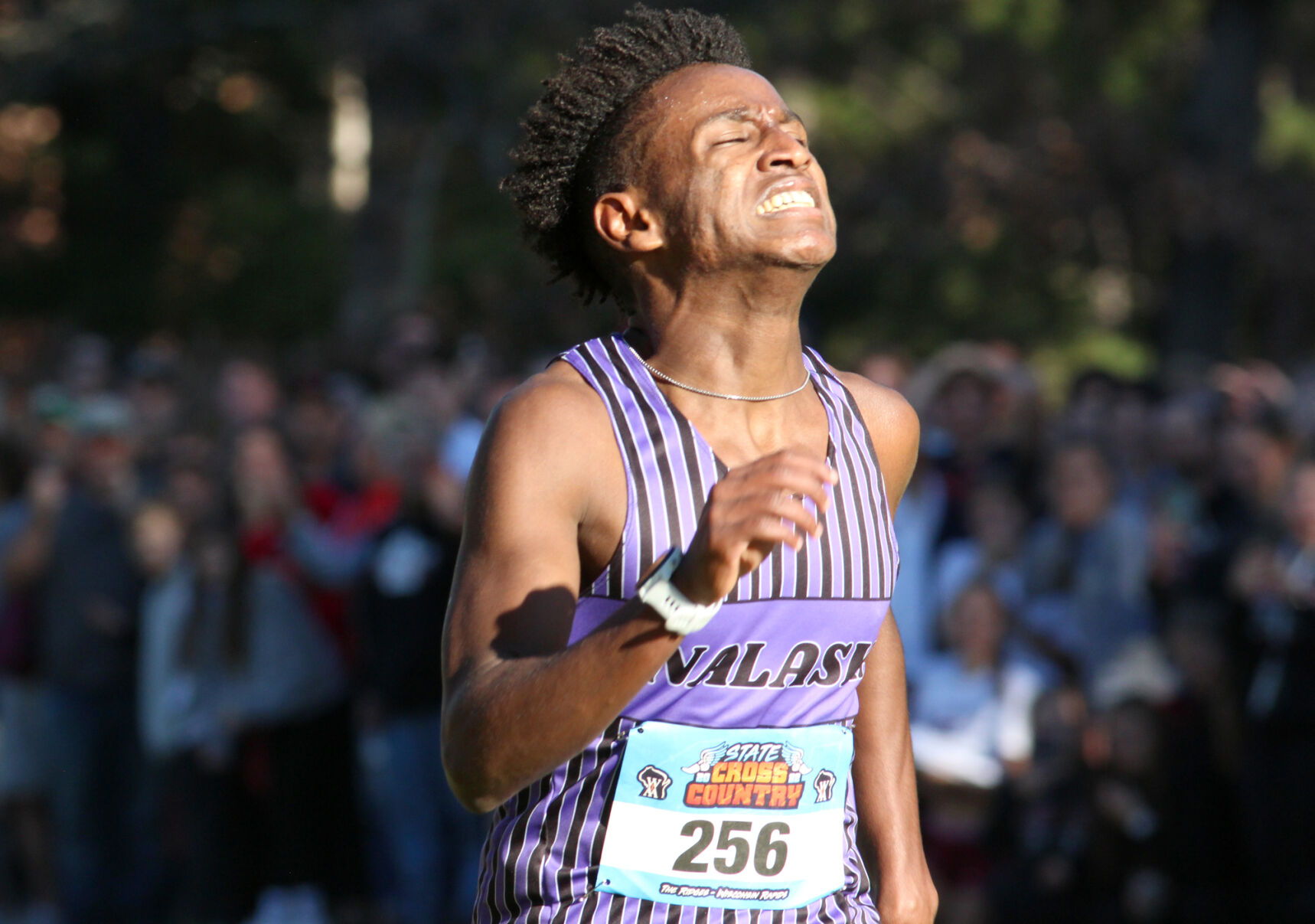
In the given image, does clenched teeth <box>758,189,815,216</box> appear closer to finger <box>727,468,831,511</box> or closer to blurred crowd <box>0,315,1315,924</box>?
finger <box>727,468,831,511</box>

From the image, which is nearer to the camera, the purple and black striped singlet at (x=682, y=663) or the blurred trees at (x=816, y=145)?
the purple and black striped singlet at (x=682, y=663)

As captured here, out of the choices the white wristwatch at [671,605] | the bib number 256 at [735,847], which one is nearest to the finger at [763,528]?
the white wristwatch at [671,605]

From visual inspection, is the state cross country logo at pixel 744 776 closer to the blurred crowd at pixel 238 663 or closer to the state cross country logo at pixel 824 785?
the state cross country logo at pixel 824 785

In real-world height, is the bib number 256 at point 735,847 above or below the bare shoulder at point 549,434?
below

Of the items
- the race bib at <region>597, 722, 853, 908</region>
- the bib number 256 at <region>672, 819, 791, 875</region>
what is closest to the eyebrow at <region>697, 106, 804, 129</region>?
the race bib at <region>597, 722, 853, 908</region>

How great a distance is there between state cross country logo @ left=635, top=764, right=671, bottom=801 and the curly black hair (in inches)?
35.9

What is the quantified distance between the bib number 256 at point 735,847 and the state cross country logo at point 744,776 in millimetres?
31

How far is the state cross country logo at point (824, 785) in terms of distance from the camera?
268 cm

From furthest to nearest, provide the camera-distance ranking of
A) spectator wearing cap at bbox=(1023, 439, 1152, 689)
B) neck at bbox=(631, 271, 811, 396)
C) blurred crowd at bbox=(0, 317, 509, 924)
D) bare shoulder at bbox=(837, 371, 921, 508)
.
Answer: blurred crowd at bbox=(0, 317, 509, 924)
spectator wearing cap at bbox=(1023, 439, 1152, 689)
bare shoulder at bbox=(837, 371, 921, 508)
neck at bbox=(631, 271, 811, 396)

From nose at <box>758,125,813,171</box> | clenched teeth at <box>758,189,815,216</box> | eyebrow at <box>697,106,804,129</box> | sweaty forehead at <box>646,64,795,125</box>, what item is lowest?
clenched teeth at <box>758,189,815,216</box>

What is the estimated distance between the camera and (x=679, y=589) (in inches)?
85.9

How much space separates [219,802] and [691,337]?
582cm

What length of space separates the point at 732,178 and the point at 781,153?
10 centimetres

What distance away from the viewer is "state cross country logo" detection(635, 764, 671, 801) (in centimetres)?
256
